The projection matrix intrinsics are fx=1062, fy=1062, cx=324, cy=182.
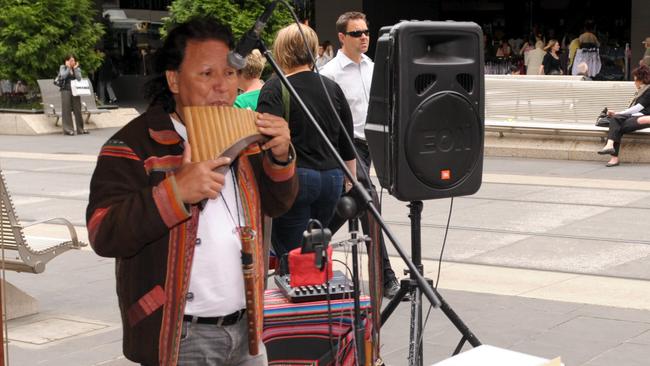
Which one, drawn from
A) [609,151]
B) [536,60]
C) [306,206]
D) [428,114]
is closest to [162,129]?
[428,114]

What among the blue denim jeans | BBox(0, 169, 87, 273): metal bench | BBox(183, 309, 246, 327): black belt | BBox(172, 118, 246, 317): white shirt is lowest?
BBox(0, 169, 87, 273): metal bench

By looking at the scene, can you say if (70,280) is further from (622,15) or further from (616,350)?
(622,15)

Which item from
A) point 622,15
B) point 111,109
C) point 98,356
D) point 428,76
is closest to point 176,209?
point 428,76

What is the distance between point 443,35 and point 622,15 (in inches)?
1205

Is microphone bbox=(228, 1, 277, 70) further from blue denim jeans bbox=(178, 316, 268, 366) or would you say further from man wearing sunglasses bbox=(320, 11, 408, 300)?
man wearing sunglasses bbox=(320, 11, 408, 300)

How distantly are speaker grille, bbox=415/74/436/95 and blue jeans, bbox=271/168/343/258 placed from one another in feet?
6.03

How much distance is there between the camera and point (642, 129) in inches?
560

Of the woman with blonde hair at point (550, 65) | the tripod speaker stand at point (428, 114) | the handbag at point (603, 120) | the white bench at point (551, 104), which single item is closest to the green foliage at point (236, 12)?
the woman with blonde hair at point (550, 65)

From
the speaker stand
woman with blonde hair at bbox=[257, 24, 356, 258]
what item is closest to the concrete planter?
woman with blonde hair at bbox=[257, 24, 356, 258]

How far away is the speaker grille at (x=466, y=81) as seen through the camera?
430 centimetres

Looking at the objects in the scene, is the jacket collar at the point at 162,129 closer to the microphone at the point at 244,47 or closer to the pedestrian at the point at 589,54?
the microphone at the point at 244,47

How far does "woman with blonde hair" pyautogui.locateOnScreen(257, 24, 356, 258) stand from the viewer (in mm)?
5969

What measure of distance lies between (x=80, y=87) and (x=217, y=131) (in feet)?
62.2

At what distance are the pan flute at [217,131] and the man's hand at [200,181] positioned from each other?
0.33 ft
